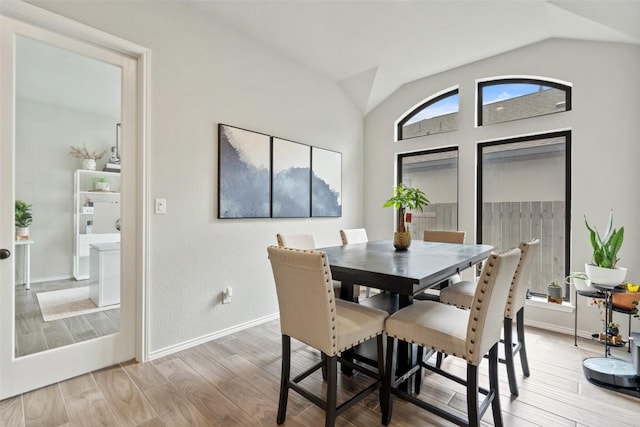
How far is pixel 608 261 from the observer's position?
2.42m

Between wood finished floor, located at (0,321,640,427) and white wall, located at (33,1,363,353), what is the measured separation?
41cm

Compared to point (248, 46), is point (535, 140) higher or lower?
lower

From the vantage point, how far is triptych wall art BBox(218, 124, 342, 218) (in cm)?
280

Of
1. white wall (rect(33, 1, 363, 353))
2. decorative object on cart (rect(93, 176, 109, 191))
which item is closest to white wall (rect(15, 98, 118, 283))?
decorative object on cart (rect(93, 176, 109, 191))

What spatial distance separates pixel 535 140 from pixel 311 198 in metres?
2.52

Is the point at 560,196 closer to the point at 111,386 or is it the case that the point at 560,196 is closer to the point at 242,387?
Result: the point at 242,387

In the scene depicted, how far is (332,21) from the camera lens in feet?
9.21

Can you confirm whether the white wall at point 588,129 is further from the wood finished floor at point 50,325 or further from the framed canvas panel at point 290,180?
the wood finished floor at point 50,325

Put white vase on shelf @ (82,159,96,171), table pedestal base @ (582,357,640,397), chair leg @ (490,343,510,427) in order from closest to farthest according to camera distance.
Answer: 1. chair leg @ (490,343,510,427)
2. table pedestal base @ (582,357,640,397)
3. white vase on shelf @ (82,159,96,171)

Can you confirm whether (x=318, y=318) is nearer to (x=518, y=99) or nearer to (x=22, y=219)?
(x=22, y=219)

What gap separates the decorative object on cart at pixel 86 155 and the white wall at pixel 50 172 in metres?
0.03

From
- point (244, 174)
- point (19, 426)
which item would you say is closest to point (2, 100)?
point (244, 174)

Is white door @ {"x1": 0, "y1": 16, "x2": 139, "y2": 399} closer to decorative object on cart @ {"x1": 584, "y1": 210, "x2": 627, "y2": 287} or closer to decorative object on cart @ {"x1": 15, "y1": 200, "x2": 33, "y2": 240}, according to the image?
decorative object on cart @ {"x1": 15, "y1": 200, "x2": 33, "y2": 240}

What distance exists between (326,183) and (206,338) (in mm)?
2214
